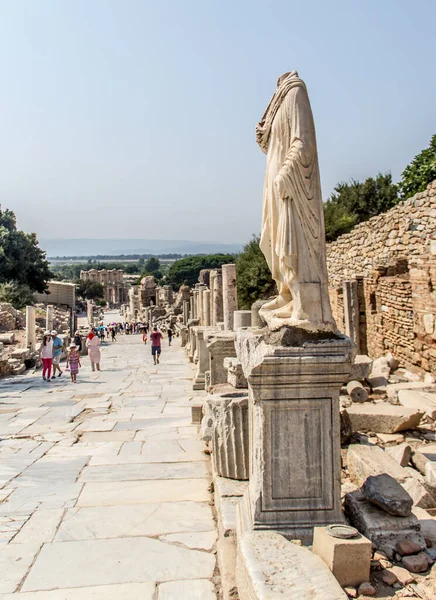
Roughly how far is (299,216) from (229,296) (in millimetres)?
9515

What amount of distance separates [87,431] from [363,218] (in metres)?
25.5

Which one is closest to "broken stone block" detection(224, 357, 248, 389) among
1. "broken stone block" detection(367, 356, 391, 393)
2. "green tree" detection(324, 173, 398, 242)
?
"broken stone block" detection(367, 356, 391, 393)

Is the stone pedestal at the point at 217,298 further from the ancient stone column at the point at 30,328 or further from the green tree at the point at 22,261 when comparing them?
the green tree at the point at 22,261

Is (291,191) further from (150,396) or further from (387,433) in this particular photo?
(150,396)

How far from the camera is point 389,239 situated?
12812 mm

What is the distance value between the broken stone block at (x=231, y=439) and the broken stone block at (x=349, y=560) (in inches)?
60.8

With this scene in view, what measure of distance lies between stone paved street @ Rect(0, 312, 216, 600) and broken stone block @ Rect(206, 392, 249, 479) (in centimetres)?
40

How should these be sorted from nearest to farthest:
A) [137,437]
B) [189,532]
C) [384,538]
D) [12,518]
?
1. [384,538]
2. [189,532]
3. [12,518]
4. [137,437]

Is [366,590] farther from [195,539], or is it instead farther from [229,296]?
[229,296]

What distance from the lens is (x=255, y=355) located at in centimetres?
317

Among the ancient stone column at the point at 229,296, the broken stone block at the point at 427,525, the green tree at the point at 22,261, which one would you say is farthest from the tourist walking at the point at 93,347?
the green tree at the point at 22,261

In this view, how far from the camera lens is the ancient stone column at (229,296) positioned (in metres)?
12.5

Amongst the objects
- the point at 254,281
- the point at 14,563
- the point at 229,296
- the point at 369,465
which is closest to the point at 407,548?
the point at 369,465

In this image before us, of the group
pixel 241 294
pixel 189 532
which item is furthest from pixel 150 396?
pixel 241 294
